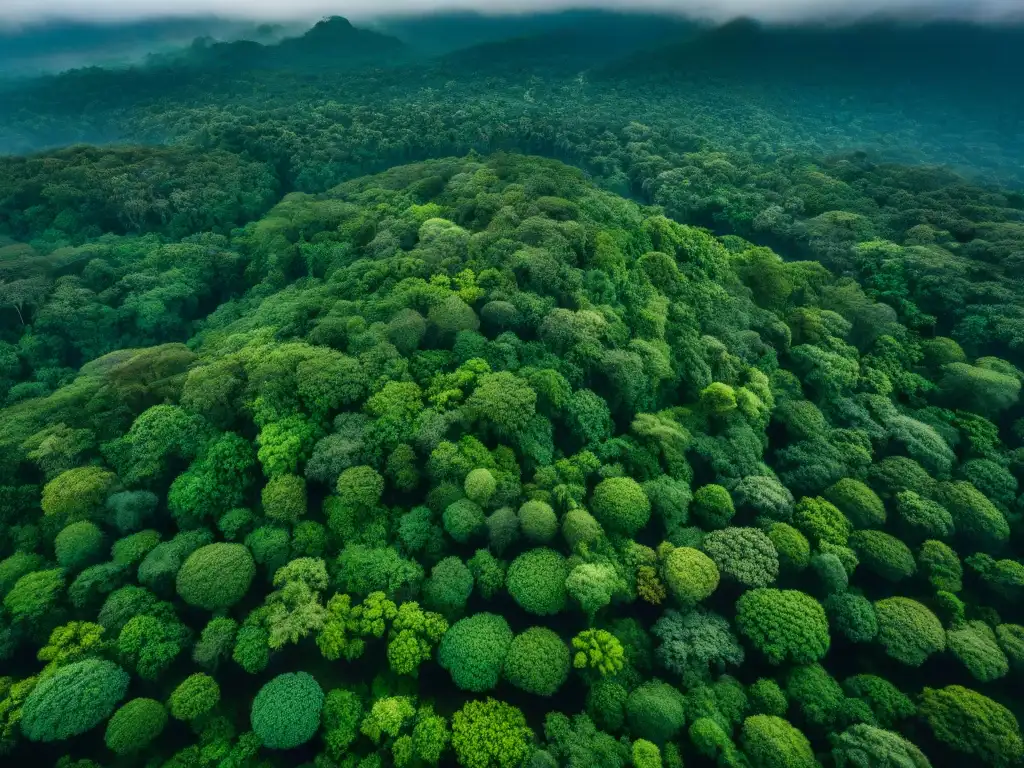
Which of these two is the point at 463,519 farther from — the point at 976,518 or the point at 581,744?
the point at 976,518

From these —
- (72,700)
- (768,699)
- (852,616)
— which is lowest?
(768,699)

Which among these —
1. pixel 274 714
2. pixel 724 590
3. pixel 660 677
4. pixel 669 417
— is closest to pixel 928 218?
pixel 669 417

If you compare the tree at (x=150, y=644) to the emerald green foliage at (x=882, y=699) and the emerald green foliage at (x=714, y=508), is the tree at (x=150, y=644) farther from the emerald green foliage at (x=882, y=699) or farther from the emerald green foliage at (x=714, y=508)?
the emerald green foliage at (x=882, y=699)

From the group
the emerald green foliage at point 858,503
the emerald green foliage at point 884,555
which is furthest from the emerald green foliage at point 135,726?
the emerald green foliage at point 858,503

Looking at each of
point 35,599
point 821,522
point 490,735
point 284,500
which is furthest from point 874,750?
point 35,599

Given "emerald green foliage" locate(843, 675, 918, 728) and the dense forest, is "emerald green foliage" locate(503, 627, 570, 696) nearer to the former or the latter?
the dense forest

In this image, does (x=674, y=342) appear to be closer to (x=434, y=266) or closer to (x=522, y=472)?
(x=522, y=472)

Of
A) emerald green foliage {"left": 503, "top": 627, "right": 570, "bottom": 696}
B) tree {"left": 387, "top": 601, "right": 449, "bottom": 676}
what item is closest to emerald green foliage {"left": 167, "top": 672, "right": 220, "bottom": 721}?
tree {"left": 387, "top": 601, "right": 449, "bottom": 676}
